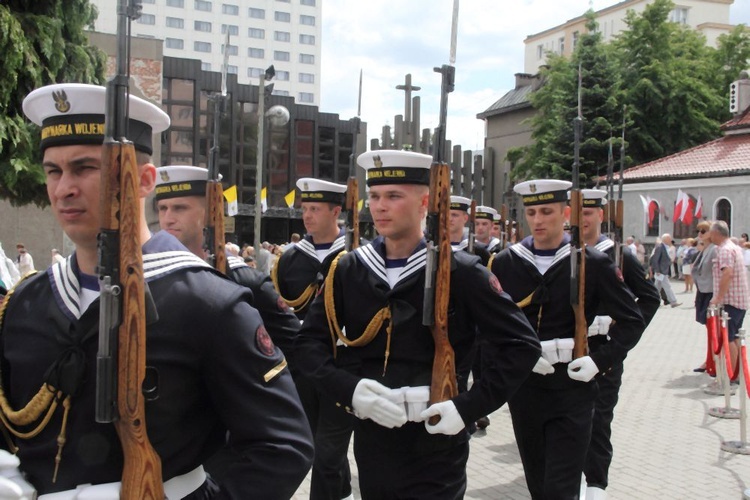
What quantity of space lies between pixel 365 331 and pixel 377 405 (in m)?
0.39

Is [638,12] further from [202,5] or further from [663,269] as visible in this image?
[202,5]

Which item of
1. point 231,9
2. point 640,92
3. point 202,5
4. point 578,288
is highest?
point 202,5

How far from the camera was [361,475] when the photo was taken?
353 centimetres

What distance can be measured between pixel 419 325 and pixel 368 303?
26 cm

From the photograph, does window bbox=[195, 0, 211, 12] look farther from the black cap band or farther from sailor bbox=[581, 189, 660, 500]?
the black cap band

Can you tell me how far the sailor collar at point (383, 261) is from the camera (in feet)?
11.8

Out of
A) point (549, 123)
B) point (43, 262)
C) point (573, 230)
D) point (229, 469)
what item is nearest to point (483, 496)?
point (573, 230)

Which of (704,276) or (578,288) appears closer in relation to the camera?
(578,288)

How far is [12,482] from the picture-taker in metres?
1.89

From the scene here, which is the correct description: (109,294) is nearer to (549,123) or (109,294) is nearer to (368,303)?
(368,303)

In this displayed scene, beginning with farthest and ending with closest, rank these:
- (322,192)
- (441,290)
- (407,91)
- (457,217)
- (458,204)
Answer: (407,91)
(458,204)
(457,217)
(322,192)
(441,290)

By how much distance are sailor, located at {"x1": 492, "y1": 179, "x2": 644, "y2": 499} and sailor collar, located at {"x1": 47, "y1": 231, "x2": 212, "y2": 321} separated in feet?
9.69

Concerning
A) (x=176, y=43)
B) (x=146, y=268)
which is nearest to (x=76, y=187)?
(x=146, y=268)

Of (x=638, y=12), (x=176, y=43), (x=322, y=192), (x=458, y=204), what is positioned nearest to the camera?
(x=322, y=192)
